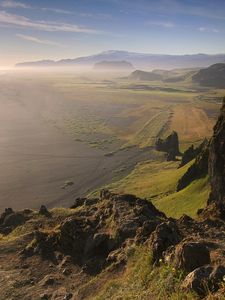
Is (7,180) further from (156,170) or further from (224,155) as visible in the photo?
(224,155)

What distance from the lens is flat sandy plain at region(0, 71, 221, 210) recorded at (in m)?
78.6

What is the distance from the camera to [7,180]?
8131 cm

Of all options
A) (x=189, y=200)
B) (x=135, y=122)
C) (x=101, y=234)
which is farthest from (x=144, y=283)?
(x=135, y=122)

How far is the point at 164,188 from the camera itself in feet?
218

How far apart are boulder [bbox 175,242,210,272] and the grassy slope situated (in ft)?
89.9

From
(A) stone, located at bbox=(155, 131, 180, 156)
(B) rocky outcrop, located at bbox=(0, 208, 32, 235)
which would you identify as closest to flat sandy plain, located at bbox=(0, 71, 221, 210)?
(A) stone, located at bbox=(155, 131, 180, 156)

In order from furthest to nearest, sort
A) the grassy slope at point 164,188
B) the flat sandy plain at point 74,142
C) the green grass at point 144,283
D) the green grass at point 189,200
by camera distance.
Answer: the flat sandy plain at point 74,142 < the grassy slope at point 164,188 < the green grass at point 189,200 < the green grass at point 144,283

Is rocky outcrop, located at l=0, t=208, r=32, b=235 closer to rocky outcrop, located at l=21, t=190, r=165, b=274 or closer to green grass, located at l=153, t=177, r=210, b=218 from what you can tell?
rocky outcrop, located at l=21, t=190, r=165, b=274

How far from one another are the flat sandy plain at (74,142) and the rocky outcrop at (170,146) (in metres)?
3.79

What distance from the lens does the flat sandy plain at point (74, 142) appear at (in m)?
78.6

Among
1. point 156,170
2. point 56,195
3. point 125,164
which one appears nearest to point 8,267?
point 56,195

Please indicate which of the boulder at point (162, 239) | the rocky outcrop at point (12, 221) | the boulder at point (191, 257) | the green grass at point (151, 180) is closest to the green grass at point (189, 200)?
the green grass at point (151, 180)

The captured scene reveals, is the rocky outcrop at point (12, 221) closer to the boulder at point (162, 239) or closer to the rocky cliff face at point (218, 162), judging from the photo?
the rocky cliff face at point (218, 162)

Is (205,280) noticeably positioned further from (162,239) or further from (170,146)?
(170,146)
